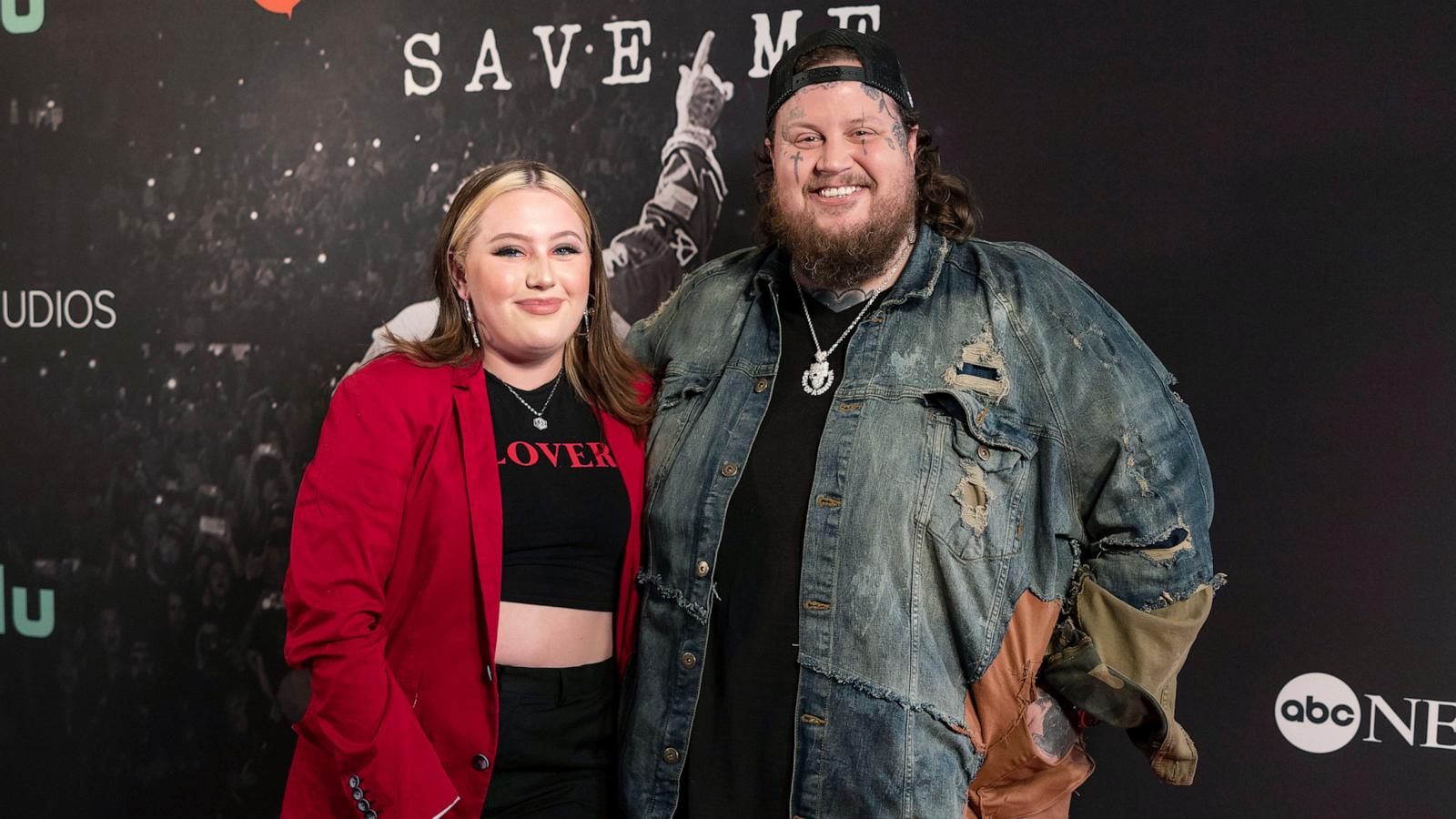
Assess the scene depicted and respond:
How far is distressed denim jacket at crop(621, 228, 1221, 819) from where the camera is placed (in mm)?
1860

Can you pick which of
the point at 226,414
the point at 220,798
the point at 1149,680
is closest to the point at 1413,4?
the point at 1149,680

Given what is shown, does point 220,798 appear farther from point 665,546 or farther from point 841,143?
point 841,143

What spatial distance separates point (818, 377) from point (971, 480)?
32 centimetres

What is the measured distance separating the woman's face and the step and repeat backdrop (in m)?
0.73

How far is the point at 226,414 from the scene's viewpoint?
3.10m

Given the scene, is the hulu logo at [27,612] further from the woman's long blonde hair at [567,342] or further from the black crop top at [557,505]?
the black crop top at [557,505]

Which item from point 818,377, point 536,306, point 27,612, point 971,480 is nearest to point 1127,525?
point 971,480

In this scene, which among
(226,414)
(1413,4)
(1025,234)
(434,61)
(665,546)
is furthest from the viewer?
(226,414)

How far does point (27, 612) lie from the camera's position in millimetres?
3307

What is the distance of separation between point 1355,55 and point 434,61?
2.08 metres

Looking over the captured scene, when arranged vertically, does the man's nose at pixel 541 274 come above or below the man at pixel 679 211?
below

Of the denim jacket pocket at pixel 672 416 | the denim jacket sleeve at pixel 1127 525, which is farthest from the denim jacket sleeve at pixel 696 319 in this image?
the denim jacket sleeve at pixel 1127 525

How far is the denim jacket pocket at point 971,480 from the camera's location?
187cm

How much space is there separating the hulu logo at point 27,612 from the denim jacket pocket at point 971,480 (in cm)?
268
